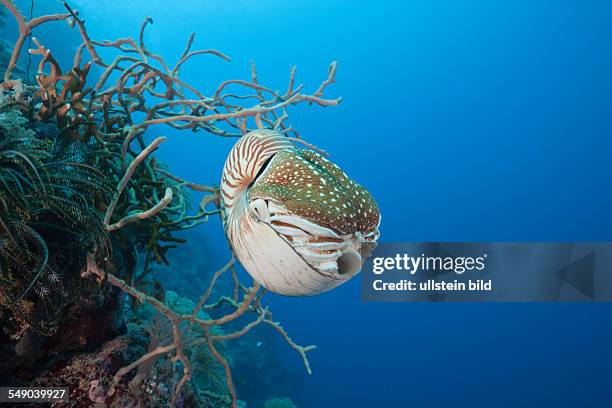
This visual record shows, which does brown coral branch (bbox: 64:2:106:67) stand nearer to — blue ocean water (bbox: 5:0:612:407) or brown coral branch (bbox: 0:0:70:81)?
brown coral branch (bbox: 0:0:70:81)

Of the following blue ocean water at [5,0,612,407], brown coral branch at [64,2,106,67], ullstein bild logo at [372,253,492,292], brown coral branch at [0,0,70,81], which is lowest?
ullstein bild logo at [372,253,492,292]

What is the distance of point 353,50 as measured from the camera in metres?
63.8

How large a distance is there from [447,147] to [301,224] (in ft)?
214

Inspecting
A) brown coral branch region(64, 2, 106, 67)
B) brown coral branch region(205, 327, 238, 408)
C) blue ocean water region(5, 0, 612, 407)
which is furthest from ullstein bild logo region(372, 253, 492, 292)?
blue ocean water region(5, 0, 612, 407)

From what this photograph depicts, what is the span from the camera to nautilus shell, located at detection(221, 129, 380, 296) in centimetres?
126

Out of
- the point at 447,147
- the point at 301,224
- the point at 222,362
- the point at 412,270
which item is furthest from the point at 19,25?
the point at 447,147

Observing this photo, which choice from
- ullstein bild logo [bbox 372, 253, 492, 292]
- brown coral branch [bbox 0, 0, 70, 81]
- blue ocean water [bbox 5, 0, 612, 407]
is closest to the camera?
brown coral branch [bbox 0, 0, 70, 81]

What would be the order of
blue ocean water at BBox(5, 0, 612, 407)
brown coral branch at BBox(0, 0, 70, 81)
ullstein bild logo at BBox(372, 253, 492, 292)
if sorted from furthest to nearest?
1. blue ocean water at BBox(5, 0, 612, 407)
2. ullstein bild logo at BBox(372, 253, 492, 292)
3. brown coral branch at BBox(0, 0, 70, 81)

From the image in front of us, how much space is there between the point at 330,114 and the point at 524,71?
31495 millimetres

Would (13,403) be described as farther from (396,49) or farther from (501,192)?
(396,49)

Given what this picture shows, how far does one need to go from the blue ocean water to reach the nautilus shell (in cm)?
1989

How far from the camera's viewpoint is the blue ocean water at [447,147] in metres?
37.0

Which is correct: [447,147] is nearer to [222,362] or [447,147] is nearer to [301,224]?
[222,362]

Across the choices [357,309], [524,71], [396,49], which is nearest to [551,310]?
[357,309]
